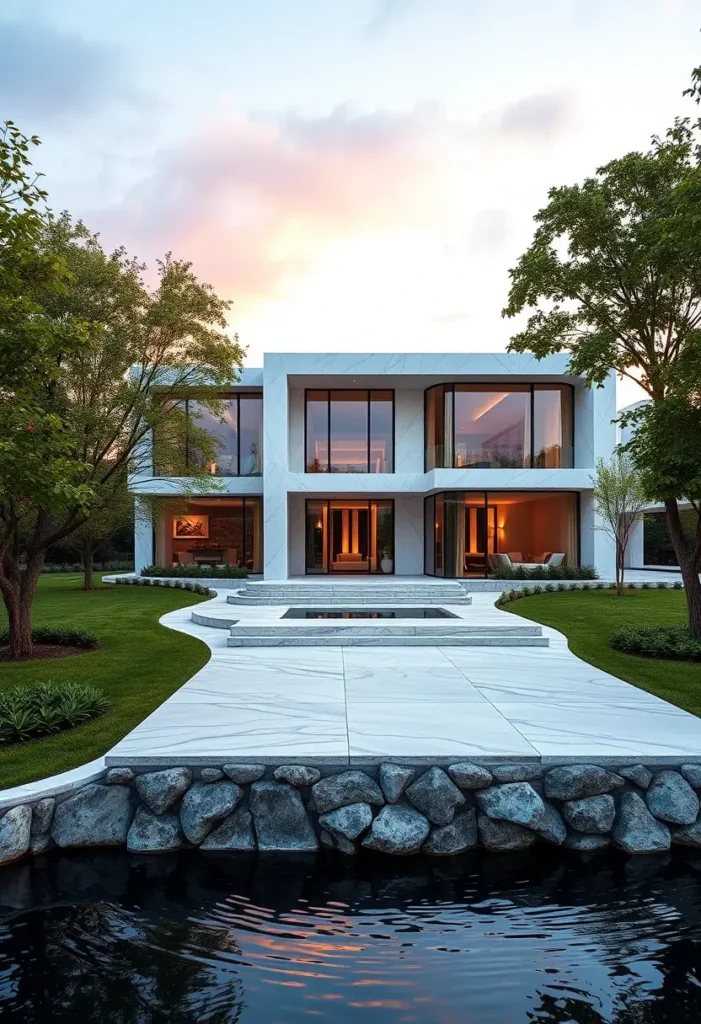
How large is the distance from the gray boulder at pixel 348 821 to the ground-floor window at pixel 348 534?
682 inches

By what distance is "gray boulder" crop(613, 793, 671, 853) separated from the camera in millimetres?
4059

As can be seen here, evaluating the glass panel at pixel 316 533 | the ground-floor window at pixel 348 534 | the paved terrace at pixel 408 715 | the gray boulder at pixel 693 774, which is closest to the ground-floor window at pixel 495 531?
the ground-floor window at pixel 348 534

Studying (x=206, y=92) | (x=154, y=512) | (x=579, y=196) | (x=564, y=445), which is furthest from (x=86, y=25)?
(x=564, y=445)

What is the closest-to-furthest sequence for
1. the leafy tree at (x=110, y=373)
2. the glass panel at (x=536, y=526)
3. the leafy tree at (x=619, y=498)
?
1. the leafy tree at (x=110, y=373)
2. the leafy tree at (x=619, y=498)
3. the glass panel at (x=536, y=526)

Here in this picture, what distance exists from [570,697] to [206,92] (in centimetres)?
1367

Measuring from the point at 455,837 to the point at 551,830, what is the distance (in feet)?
2.30

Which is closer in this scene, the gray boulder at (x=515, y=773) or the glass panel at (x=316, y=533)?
the gray boulder at (x=515, y=773)

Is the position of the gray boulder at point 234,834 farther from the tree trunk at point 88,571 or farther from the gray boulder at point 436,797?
the tree trunk at point 88,571

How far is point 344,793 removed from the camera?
4.12 m

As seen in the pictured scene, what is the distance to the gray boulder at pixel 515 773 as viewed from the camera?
421 centimetres

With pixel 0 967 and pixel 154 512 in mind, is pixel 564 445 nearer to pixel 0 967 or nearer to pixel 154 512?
pixel 154 512

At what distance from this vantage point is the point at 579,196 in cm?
841

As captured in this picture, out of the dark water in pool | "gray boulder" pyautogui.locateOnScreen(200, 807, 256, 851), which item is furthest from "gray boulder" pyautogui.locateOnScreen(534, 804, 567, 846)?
"gray boulder" pyautogui.locateOnScreen(200, 807, 256, 851)

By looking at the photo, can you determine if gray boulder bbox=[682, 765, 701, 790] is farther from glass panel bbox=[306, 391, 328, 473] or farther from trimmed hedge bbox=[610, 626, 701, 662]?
glass panel bbox=[306, 391, 328, 473]
